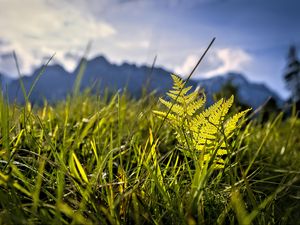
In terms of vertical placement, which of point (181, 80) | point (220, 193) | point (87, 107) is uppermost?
point (181, 80)

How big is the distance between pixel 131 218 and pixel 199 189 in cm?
27

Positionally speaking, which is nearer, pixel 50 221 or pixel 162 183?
pixel 50 221

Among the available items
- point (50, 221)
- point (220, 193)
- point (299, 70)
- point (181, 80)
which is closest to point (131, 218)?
point (50, 221)

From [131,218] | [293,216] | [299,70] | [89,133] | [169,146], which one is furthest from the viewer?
[299,70]

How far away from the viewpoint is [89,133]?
6.79ft

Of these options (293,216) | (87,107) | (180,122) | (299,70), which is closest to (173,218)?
(180,122)

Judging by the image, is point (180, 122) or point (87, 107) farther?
point (87, 107)

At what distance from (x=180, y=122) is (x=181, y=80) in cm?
16

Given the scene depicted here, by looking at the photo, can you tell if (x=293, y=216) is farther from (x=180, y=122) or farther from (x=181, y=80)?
(x=181, y=80)

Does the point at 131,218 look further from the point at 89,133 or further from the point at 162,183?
the point at 89,133

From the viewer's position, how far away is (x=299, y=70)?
4878cm

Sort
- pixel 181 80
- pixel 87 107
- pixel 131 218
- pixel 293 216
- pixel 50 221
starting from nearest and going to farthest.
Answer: pixel 50 221, pixel 131 218, pixel 181 80, pixel 293 216, pixel 87 107

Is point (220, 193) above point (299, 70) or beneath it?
beneath

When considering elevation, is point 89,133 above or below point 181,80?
below
